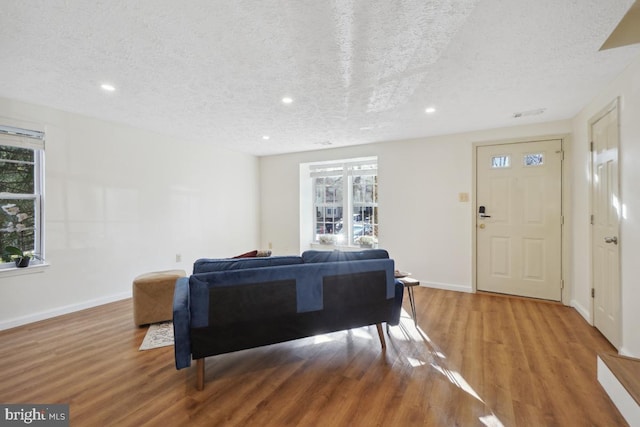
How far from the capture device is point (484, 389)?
186 cm

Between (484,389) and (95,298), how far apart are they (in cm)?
421

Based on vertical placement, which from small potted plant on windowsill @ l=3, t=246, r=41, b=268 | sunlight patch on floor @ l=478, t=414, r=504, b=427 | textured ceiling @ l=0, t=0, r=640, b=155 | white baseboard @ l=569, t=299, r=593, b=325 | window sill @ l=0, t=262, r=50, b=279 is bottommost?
sunlight patch on floor @ l=478, t=414, r=504, b=427

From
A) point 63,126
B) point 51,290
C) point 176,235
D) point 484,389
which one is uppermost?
point 63,126

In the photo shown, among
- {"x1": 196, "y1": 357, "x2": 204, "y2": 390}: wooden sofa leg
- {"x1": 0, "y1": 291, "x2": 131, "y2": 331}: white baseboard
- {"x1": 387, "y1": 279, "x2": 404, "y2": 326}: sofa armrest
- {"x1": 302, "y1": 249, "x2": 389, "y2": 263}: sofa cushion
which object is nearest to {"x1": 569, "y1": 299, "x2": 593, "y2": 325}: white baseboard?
{"x1": 387, "y1": 279, "x2": 404, "y2": 326}: sofa armrest

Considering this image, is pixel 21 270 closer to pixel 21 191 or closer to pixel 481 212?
pixel 21 191

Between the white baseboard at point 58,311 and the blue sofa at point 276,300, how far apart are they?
2.10 meters

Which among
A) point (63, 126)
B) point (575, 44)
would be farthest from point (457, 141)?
point (63, 126)

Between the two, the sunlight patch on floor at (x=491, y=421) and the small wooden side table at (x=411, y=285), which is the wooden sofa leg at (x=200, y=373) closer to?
the sunlight patch on floor at (x=491, y=421)

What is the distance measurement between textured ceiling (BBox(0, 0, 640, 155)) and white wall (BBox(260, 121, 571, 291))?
0.77 m

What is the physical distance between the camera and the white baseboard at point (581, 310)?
294cm

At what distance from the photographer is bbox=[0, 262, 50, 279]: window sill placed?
9.25 ft

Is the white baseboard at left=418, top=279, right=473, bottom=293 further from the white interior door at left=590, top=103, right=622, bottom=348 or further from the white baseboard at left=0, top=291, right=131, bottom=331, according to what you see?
the white baseboard at left=0, top=291, right=131, bottom=331

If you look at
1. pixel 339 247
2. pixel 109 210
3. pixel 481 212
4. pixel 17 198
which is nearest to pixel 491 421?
pixel 481 212

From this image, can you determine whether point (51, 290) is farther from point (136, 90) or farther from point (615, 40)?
point (615, 40)
